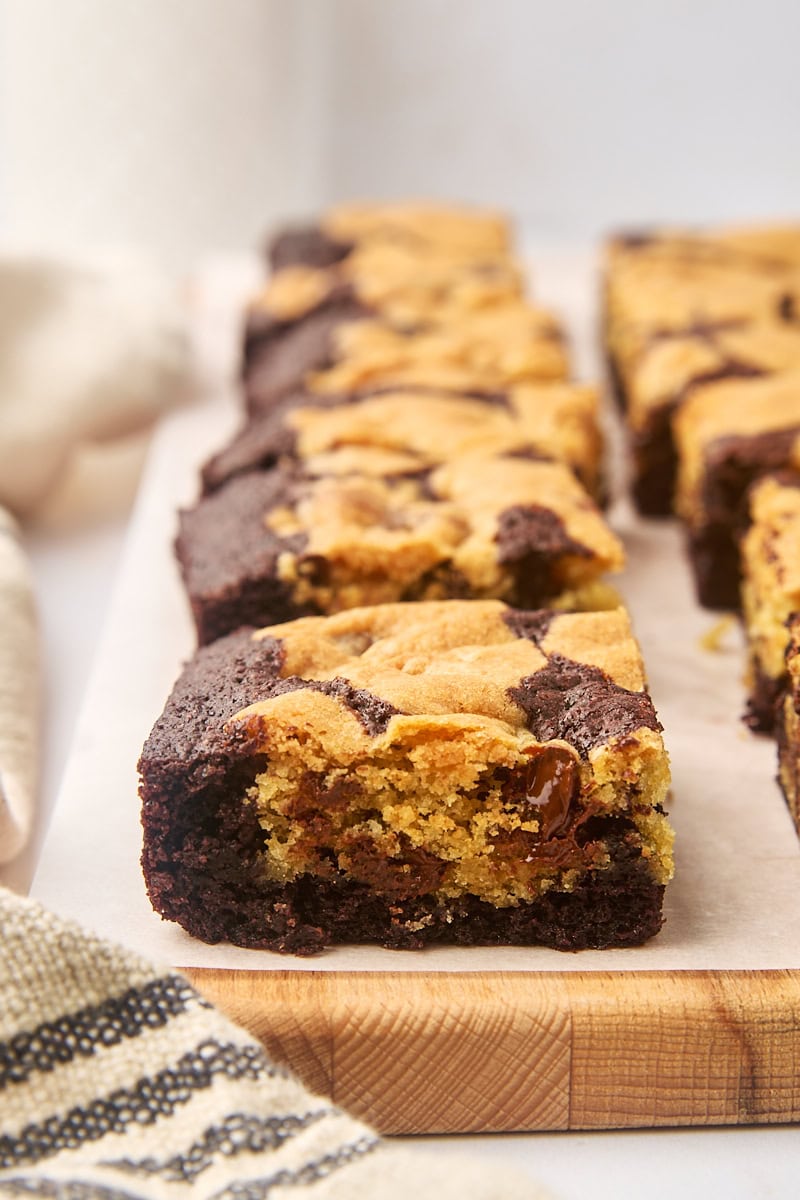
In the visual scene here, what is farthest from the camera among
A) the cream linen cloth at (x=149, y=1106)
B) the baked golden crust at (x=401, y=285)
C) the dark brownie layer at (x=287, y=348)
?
the baked golden crust at (x=401, y=285)

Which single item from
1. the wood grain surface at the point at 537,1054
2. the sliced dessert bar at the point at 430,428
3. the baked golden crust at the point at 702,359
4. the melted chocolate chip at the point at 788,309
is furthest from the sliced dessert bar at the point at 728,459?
the wood grain surface at the point at 537,1054

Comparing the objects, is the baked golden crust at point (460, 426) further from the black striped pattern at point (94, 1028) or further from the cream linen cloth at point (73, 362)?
the black striped pattern at point (94, 1028)

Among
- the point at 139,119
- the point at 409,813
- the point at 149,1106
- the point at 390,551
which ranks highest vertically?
the point at 139,119

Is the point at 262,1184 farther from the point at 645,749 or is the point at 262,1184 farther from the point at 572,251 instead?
the point at 572,251

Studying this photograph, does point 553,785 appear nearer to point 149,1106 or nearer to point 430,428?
point 149,1106

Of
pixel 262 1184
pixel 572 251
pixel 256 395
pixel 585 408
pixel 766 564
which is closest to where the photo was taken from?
pixel 262 1184

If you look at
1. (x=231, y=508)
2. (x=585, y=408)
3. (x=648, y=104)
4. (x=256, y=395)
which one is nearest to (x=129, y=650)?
(x=231, y=508)

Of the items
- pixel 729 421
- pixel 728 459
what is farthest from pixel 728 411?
pixel 728 459
